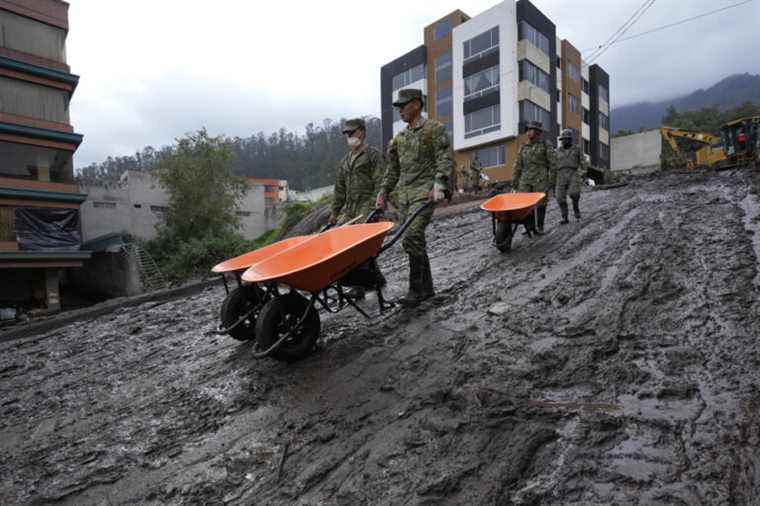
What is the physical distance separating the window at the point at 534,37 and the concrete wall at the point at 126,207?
21.6 metres

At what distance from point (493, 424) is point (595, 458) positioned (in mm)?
468

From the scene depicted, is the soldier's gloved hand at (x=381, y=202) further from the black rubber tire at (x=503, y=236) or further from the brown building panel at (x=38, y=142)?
the brown building panel at (x=38, y=142)

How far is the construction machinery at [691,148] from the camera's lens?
18766mm

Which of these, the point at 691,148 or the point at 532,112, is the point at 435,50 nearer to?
the point at 532,112

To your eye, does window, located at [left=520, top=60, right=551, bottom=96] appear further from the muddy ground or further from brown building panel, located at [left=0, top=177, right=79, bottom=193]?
the muddy ground

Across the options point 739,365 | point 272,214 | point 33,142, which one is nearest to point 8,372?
point 739,365

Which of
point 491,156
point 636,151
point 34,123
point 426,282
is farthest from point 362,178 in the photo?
point 636,151

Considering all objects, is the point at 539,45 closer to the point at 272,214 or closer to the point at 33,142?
the point at 272,214

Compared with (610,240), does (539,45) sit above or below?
above

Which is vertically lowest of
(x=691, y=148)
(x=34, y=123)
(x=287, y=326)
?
(x=287, y=326)

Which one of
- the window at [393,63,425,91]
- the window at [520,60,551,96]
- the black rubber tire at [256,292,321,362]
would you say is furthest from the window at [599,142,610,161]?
the black rubber tire at [256,292,321,362]

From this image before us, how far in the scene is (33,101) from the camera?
18.2 m

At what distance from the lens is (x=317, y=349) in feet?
11.8

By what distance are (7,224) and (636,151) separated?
40.8m
